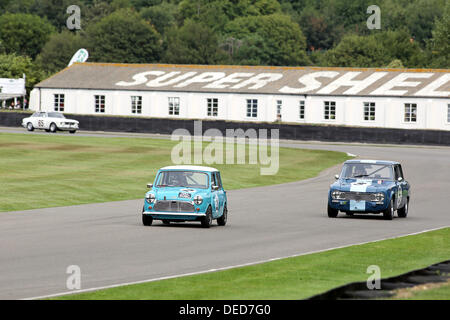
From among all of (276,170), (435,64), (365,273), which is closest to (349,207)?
(365,273)

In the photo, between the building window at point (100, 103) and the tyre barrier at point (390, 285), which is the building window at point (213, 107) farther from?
the tyre barrier at point (390, 285)

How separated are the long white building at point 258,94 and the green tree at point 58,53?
48.1 m

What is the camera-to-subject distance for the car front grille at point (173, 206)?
2203cm

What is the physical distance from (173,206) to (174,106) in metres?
64.7

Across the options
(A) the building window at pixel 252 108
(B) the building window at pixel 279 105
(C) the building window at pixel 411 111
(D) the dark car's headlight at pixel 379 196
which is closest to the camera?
(D) the dark car's headlight at pixel 379 196

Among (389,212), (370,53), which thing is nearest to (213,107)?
(370,53)

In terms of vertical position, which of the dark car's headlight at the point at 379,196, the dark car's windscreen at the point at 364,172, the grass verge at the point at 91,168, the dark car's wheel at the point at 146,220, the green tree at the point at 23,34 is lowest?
the grass verge at the point at 91,168

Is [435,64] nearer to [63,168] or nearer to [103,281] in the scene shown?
[63,168]

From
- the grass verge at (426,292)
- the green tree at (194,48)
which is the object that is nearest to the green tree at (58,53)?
the green tree at (194,48)

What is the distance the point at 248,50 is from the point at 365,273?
149071 mm

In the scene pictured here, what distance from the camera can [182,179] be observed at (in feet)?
75.2

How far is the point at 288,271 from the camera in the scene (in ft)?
49.1

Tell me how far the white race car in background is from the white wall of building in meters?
14.3

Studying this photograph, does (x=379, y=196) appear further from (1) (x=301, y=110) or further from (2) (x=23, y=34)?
→ (2) (x=23, y=34)
